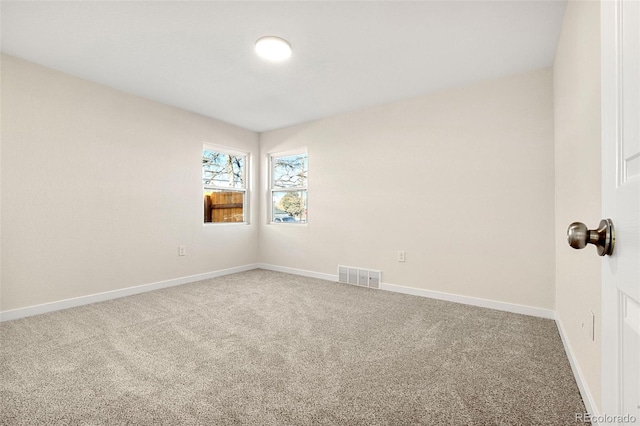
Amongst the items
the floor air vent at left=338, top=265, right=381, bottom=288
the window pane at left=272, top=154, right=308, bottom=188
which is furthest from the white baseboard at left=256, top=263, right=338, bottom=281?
the window pane at left=272, top=154, right=308, bottom=188

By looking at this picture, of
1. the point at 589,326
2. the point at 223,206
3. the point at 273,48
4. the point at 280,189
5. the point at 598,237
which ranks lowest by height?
the point at 589,326

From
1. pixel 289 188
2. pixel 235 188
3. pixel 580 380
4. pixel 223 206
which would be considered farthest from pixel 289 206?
pixel 580 380

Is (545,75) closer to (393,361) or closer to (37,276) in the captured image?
(393,361)

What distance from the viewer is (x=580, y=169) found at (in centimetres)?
167

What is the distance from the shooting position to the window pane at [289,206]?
4.65 meters

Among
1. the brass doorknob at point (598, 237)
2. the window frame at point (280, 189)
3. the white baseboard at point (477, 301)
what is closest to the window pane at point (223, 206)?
the window frame at point (280, 189)

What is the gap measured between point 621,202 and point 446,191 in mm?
2912

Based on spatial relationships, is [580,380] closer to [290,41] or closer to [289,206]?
[290,41]

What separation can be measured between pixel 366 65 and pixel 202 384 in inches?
110

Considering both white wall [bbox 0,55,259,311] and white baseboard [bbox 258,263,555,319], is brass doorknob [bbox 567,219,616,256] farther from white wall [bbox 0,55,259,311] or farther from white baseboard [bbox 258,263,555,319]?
white wall [bbox 0,55,259,311]

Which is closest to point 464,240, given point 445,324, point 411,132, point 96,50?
point 445,324

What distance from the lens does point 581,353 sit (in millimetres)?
1605

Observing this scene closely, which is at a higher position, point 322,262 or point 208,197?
point 208,197

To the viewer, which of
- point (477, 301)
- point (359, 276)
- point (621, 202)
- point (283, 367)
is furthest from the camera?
point (359, 276)
